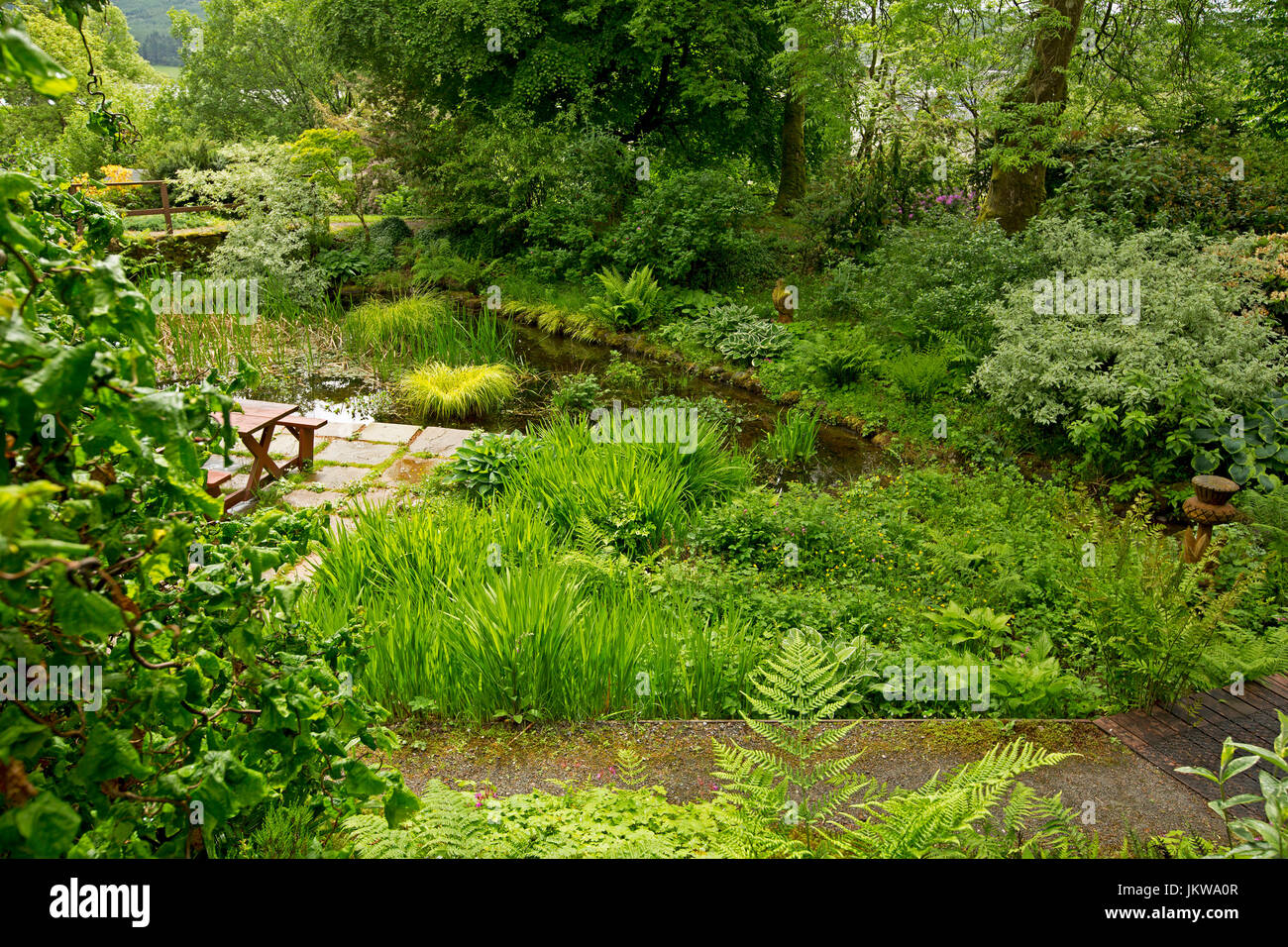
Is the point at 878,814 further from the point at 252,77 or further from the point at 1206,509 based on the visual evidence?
the point at 252,77

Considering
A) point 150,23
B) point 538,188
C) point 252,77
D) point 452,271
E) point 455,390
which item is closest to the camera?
point 455,390

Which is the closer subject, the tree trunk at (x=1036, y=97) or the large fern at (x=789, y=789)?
the large fern at (x=789, y=789)

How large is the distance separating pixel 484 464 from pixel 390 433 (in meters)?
2.20

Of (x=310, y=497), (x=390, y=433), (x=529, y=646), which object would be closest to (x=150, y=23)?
(x=390, y=433)

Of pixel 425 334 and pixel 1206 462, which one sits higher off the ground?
pixel 425 334

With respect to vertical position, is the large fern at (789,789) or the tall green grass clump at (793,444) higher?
the tall green grass clump at (793,444)

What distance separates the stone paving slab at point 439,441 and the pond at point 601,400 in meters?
0.68

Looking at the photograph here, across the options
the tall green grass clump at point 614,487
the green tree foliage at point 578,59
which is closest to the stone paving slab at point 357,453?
the tall green grass clump at point 614,487

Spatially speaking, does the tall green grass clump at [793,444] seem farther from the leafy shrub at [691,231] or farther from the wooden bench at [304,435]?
the leafy shrub at [691,231]

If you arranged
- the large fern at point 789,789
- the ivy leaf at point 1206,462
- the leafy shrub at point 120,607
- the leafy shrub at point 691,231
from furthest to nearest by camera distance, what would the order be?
the leafy shrub at point 691,231 → the ivy leaf at point 1206,462 → the large fern at point 789,789 → the leafy shrub at point 120,607

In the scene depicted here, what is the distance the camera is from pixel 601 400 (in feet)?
29.8

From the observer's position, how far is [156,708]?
56.2 inches

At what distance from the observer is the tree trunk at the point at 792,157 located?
51.1 feet

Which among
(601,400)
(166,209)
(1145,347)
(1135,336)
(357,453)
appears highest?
(166,209)
